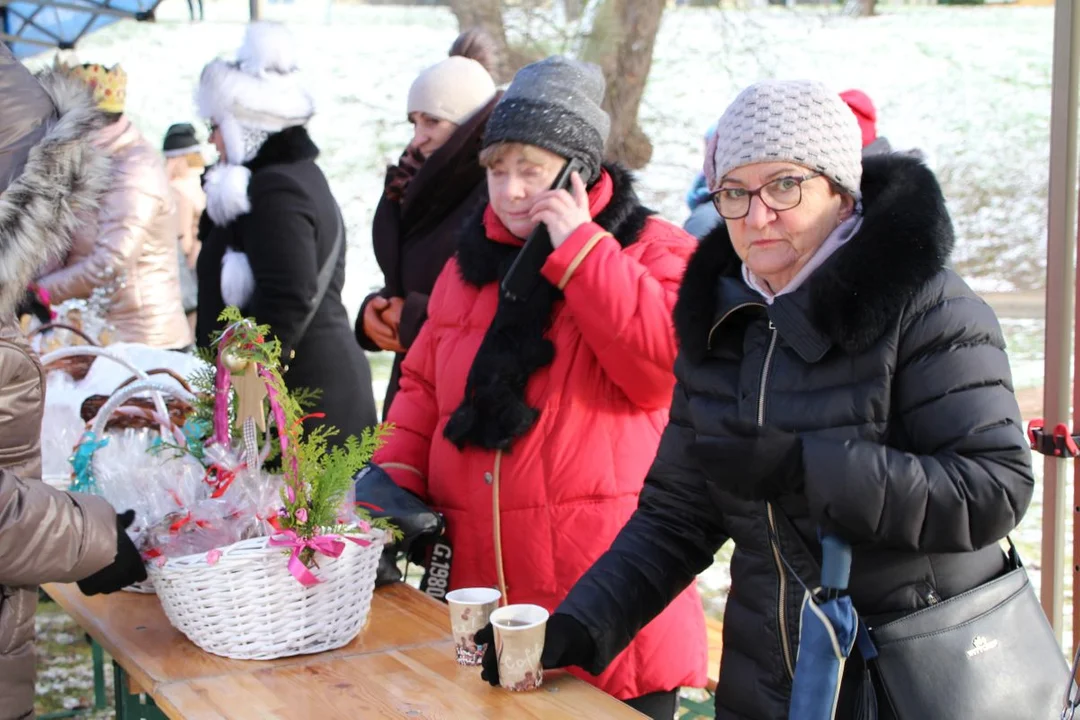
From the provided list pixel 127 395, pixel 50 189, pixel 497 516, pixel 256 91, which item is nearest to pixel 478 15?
pixel 256 91

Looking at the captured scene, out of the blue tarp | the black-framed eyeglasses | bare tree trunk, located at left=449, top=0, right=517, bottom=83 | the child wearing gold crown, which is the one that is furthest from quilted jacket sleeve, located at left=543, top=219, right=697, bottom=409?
bare tree trunk, located at left=449, top=0, right=517, bottom=83

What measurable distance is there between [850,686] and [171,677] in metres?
1.11

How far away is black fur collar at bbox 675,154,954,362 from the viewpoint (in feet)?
5.27

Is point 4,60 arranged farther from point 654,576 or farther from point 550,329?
point 654,576

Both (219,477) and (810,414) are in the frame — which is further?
(219,477)

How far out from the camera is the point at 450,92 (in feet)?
11.6

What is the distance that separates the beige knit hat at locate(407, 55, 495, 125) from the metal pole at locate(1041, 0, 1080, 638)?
162 centimetres

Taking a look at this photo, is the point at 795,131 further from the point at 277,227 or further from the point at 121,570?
the point at 277,227

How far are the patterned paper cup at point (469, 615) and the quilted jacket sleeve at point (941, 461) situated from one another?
1.99 ft

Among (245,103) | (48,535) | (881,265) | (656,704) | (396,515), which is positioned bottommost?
(656,704)

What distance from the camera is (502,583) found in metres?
2.44

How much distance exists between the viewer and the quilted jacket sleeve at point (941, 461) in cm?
151

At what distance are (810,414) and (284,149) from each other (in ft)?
8.55

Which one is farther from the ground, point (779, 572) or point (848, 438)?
point (848, 438)
